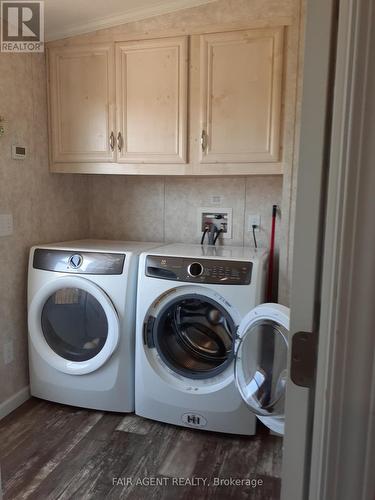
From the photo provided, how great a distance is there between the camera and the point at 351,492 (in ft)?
1.77

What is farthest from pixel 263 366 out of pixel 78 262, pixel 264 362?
pixel 78 262

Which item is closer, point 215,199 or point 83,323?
point 83,323

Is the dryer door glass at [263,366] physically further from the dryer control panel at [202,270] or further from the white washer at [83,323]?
the white washer at [83,323]

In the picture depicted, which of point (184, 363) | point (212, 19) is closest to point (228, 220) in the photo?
point (184, 363)

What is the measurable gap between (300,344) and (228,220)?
198cm

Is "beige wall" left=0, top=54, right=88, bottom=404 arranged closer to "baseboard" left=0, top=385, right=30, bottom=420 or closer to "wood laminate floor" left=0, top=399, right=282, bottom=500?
"baseboard" left=0, top=385, right=30, bottom=420

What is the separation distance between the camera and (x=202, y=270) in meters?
1.95

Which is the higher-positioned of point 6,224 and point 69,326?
point 6,224

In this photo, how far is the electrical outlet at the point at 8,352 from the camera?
218cm

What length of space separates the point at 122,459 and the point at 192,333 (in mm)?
724

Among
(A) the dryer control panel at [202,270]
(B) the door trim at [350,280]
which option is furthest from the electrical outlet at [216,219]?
(B) the door trim at [350,280]

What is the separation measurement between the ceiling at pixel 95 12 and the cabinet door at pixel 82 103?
11 centimetres

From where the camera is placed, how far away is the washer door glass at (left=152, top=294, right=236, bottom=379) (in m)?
2.04

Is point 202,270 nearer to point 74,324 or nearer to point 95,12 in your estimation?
point 74,324
